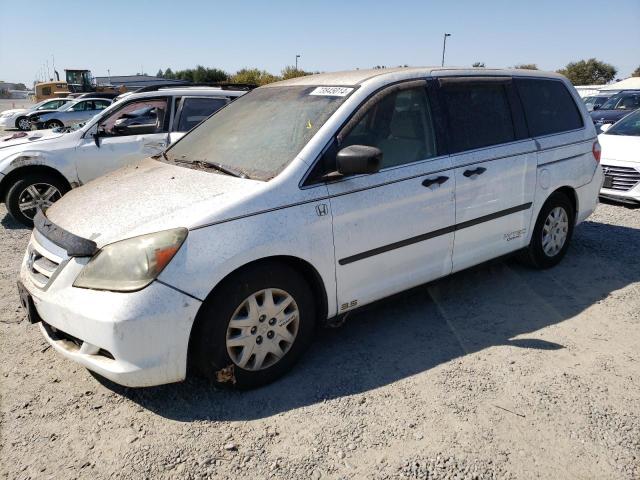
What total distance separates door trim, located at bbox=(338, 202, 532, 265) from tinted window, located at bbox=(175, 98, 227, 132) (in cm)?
429

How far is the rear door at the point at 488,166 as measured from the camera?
3641 mm

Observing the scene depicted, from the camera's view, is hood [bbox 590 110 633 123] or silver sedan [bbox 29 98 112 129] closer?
hood [bbox 590 110 633 123]

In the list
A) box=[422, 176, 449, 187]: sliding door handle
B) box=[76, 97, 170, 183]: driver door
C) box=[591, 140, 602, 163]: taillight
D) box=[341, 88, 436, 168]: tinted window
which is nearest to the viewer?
box=[341, 88, 436, 168]: tinted window

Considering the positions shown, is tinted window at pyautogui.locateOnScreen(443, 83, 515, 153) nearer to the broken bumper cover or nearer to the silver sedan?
the broken bumper cover

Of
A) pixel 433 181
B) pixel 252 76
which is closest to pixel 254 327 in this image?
pixel 433 181

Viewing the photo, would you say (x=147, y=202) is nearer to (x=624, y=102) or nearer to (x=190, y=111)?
(x=190, y=111)

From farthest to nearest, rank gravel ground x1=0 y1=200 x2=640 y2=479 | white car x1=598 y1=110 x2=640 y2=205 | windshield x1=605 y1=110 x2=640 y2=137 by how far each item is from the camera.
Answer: windshield x1=605 y1=110 x2=640 y2=137 → white car x1=598 y1=110 x2=640 y2=205 → gravel ground x1=0 y1=200 x2=640 y2=479

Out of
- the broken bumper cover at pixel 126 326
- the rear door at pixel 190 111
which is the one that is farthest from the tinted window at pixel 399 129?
the rear door at pixel 190 111


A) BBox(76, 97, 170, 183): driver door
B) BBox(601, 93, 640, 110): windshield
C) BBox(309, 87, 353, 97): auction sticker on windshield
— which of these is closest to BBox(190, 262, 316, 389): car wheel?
BBox(309, 87, 353, 97): auction sticker on windshield

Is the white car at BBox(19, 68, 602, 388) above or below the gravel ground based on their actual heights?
above

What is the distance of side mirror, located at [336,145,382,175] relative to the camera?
112 inches

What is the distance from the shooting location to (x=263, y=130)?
3379 mm

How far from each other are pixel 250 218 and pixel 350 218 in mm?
647

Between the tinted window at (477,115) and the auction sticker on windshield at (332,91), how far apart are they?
2.67ft
